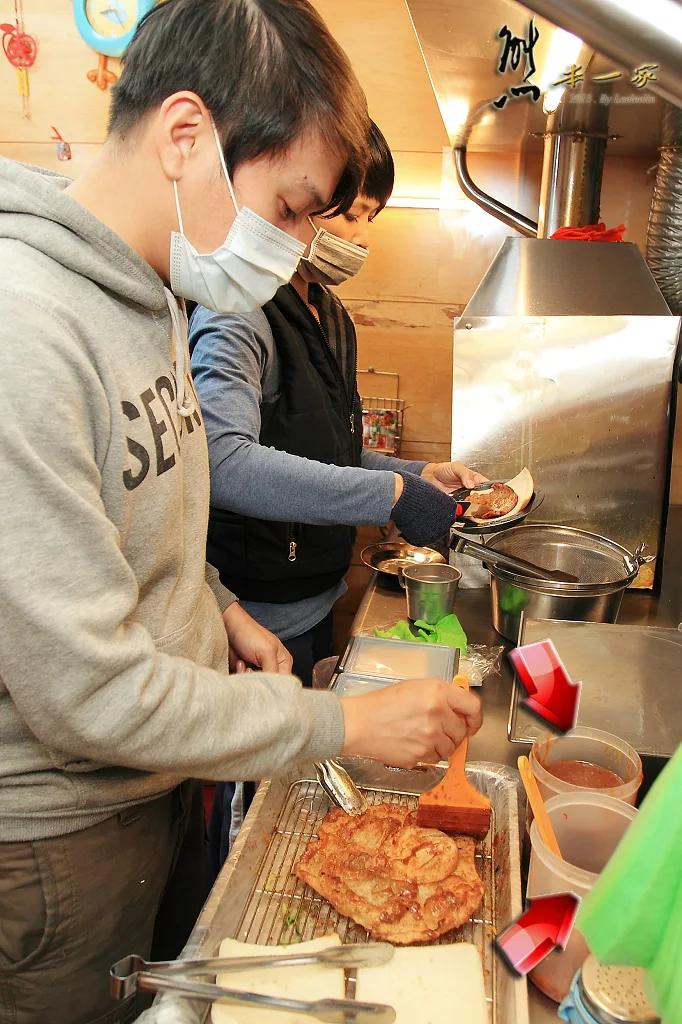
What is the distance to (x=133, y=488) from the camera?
0.79m

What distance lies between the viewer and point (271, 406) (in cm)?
166

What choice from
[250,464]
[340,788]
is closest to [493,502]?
[250,464]

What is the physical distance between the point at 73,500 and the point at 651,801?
1.70 ft

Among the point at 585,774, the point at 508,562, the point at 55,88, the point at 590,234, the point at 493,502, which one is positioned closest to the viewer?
the point at 585,774

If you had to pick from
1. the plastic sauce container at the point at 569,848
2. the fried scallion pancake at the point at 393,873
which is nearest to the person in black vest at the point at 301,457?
the fried scallion pancake at the point at 393,873

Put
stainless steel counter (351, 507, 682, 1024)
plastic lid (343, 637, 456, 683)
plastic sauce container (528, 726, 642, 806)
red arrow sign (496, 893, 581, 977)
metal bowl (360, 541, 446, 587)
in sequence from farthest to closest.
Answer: metal bowl (360, 541, 446, 587) < plastic lid (343, 637, 456, 683) < stainless steel counter (351, 507, 682, 1024) < plastic sauce container (528, 726, 642, 806) < red arrow sign (496, 893, 581, 977)

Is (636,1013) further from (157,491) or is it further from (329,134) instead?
(329,134)

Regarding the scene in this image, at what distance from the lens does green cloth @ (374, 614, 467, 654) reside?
153cm

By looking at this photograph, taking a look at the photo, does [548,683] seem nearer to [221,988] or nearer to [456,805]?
[456,805]

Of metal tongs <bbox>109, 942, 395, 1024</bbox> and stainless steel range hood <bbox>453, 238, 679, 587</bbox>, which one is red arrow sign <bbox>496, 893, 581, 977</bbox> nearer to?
metal tongs <bbox>109, 942, 395, 1024</bbox>

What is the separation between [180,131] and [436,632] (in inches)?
43.4

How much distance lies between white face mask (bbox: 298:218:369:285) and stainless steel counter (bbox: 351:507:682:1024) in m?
0.80

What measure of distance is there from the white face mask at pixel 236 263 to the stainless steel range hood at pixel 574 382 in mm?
1114

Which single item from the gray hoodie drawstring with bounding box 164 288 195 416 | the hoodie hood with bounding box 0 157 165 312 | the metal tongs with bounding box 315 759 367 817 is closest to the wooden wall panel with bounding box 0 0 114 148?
the gray hoodie drawstring with bounding box 164 288 195 416
